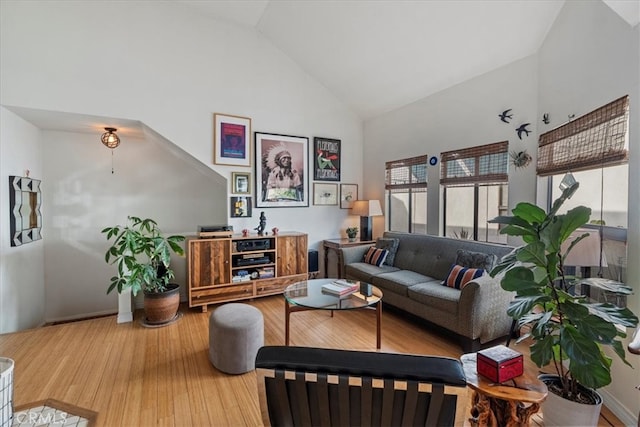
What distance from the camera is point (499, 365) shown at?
1538mm

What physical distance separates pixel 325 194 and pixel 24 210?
396 centimetres

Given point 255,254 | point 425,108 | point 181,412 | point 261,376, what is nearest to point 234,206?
point 255,254

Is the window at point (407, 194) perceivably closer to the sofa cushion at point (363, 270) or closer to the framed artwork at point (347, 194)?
the framed artwork at point (347, 194)

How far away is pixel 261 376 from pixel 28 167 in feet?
14.3

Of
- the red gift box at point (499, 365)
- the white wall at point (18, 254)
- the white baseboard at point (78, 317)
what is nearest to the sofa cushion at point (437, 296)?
the red gift box at point (499, 365)

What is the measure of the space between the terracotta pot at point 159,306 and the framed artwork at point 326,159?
282cm

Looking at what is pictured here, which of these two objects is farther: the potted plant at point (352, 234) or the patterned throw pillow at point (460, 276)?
the potted plant at point (352, 234)

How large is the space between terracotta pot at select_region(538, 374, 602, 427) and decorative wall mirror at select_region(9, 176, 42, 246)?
496 cm

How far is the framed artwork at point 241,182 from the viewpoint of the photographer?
429cm

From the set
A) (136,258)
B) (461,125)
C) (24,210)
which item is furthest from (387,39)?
(24,210)

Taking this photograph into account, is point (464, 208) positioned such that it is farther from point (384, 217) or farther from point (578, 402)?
point (578, 402)

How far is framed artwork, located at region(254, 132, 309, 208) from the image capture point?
4.51 m

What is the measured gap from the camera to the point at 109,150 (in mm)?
4363

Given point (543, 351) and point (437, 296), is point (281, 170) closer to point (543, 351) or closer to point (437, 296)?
point (437, 296)
